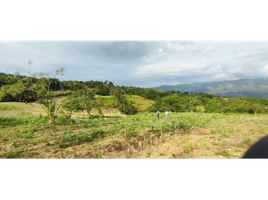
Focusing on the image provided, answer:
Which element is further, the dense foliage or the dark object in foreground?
the dense foliage

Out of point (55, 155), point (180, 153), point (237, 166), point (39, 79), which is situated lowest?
A: point (55, 155)

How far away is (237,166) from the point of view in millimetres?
1527

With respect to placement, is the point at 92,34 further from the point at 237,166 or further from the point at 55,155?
the point at 55,155

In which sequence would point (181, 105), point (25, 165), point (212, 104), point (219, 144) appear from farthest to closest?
point (212, 104), point (181, 105), point (219, 144), point (25, 165)

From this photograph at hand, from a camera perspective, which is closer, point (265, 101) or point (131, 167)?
point (131, 167)

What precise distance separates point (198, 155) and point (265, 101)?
55801 mm

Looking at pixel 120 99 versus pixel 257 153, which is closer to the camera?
pixel 257 153

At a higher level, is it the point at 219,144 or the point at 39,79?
the point at 39,79

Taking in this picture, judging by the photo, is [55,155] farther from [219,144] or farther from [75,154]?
[219,144]

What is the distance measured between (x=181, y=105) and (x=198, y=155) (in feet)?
114

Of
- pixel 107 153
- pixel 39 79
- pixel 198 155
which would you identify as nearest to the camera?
pixel 198 155

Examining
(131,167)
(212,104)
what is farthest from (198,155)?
(212,104)

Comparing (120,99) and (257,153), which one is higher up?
(120,99)

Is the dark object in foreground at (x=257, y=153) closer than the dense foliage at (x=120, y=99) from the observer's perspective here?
Yes
